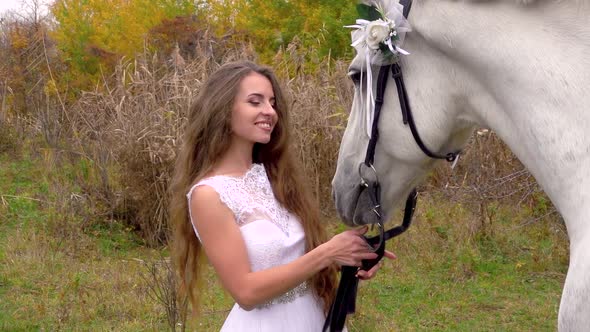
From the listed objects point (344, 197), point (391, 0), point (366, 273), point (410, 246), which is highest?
point (391, 0)

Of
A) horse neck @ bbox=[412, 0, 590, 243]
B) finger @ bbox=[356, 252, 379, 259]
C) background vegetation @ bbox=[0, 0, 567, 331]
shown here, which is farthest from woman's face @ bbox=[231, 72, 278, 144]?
background vegetation @ bbox=[0, 0, 567, 331]

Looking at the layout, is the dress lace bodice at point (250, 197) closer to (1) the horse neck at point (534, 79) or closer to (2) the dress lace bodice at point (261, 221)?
(2) the dress lace bodice at point (261, 221)

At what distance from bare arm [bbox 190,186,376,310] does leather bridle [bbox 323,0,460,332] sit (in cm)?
8

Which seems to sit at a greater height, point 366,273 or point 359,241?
point 359,241

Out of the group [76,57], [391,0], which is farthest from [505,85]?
[76,57]

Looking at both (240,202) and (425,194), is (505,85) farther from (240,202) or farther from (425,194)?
(425,194)

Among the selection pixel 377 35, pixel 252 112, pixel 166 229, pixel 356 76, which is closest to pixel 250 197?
pixel 252 112

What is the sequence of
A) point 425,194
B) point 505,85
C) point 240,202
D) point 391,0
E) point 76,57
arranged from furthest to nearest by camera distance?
point 76,57, point 425,194, point 240,202, point 391,0, point 505,85

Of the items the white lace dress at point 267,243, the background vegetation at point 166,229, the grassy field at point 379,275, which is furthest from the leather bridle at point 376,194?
the grassy field at point 379,275

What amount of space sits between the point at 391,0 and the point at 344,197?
0.56 m

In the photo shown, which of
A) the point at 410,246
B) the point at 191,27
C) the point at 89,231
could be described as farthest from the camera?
the point at 191,27

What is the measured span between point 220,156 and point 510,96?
1.03 metres

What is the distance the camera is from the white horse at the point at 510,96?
1.44m

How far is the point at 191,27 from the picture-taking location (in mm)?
10562
